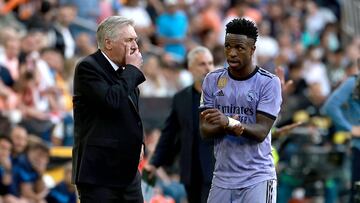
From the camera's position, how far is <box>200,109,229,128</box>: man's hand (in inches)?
327

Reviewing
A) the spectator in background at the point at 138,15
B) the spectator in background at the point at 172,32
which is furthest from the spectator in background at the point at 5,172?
the spectator in background at the point at 172,32

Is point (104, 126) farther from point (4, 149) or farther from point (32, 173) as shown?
point (32, 173)

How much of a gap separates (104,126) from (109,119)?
72 mm

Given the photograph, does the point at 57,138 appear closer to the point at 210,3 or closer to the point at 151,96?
the point at 151,96

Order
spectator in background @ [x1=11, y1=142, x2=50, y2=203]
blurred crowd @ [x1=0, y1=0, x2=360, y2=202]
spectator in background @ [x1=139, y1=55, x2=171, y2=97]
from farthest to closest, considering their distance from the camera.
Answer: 1. spectator in background @ [x1=139, y1=55, x2=171, y2=97]
2. blurred crowd @ [x1=0, y1=0, x2=360, y2=202]
3. spectator in background @ [x1=11, y1=142, x2=50, y2=203]

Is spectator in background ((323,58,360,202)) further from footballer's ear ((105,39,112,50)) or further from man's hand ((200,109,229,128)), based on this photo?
footballer's ear ((105,39,112,50))

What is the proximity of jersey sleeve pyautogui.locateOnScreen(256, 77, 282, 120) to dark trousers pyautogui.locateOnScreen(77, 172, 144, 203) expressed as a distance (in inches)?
49.0

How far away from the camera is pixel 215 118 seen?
8344 millimetres

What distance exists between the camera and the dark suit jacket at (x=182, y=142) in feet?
35.1

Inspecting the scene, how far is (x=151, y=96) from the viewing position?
693 inches

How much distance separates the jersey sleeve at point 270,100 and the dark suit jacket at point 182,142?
6.42 feet

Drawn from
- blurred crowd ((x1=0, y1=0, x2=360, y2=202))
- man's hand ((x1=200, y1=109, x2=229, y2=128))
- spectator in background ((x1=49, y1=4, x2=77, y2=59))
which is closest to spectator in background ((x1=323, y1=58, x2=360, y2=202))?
blurred crowd ((x1=0, y1=0, x2=360, y2=202))

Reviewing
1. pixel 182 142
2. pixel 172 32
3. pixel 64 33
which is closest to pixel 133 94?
pixel 182 142

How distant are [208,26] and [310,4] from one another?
4.53 meters
